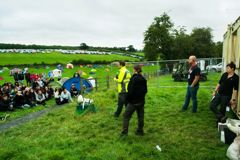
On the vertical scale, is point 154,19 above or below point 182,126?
above

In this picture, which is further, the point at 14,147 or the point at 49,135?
the point at 49,135

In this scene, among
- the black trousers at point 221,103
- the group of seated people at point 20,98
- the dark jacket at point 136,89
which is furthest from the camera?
the group of seated people at point 20,98

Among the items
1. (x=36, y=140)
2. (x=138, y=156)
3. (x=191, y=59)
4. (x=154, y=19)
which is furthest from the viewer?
(x=154, y=19)

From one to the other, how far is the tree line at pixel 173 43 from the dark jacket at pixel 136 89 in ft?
163

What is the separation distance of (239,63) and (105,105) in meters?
6.27

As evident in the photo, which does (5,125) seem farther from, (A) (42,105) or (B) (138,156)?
(B) (138,156)

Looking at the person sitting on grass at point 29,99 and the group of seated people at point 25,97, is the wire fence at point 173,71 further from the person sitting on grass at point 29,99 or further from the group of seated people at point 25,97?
the person sitting on grass at point 29,99

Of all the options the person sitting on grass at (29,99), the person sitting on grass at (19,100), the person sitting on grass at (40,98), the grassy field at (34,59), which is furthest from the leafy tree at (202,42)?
the person sitting on grass at (19,100)

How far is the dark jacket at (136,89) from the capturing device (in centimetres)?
757

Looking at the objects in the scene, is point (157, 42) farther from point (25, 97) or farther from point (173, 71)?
point (25, 97)

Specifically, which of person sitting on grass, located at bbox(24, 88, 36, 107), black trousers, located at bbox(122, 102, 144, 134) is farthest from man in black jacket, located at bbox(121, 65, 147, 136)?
person sitting on grass, located at bbox(24, 88, 36, 107)

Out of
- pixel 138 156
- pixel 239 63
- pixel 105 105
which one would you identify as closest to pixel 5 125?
pixel 105 105

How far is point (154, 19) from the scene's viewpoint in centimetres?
6172

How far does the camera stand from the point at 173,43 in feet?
189
